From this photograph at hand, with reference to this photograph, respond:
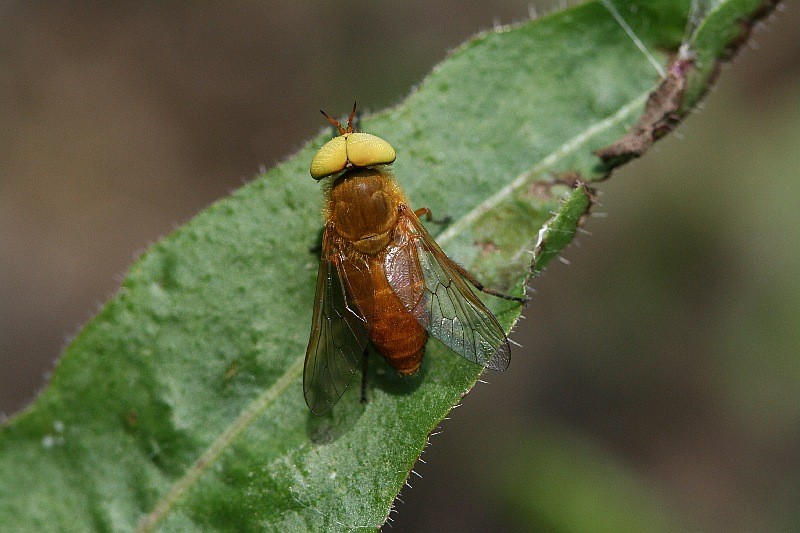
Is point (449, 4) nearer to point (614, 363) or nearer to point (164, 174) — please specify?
point (164, 174)

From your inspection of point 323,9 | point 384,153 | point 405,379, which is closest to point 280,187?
point 384,153

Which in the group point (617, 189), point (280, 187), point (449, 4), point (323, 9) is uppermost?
point (323, 9)

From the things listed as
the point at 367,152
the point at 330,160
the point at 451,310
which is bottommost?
the point at 451,310

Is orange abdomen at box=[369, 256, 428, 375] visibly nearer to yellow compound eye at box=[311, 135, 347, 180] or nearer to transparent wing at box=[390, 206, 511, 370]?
transparent wing at box=[390, 206, 511, 370]

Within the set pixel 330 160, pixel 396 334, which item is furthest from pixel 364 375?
pixel 330 160

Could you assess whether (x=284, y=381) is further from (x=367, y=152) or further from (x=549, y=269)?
(x=549, y=269)

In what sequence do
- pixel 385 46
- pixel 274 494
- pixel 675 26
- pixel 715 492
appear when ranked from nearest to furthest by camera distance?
pixel 274 494, pixel 675 26, pixel 715 492, pixel 385 46

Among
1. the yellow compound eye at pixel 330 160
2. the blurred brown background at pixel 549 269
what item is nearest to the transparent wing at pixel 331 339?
the yellow compound eye at pixel 330 160
